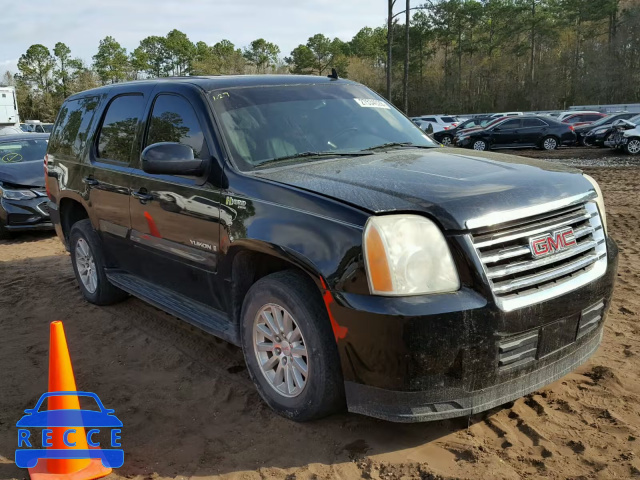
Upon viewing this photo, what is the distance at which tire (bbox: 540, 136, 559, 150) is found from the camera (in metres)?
24.3

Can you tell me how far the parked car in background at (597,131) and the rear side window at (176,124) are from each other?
19783 millimetres

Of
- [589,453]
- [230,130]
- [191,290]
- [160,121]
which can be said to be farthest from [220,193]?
[589,453]

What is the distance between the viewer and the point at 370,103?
4.68 m

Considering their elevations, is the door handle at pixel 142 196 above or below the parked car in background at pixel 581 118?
above

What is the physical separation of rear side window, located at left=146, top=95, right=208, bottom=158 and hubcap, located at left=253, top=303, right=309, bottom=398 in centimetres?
120

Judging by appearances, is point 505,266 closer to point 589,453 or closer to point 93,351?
point 589,453

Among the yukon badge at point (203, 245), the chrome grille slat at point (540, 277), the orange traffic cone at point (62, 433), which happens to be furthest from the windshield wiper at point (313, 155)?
the orange traffic cone at point (62, 433)

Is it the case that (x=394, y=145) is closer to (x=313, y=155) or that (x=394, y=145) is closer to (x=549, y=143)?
(x=313, y=155)

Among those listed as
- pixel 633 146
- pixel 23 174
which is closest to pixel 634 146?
pixel 633 146

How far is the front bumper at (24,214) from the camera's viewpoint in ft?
31.3

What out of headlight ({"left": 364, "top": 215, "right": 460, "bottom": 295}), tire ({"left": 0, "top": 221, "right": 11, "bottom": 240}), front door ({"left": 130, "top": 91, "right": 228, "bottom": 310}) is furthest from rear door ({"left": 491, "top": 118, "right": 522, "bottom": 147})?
headlight ({"left": 364, "top": 215, "right": 460, "bottom": 295})

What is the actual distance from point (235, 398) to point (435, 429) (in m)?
1.26

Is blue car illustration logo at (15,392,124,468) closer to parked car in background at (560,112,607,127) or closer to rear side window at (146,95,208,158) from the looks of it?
rear side window at (146,95,208,158)

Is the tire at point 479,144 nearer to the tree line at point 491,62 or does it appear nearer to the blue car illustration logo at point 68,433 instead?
the blue car illustration logo at point 68,433
